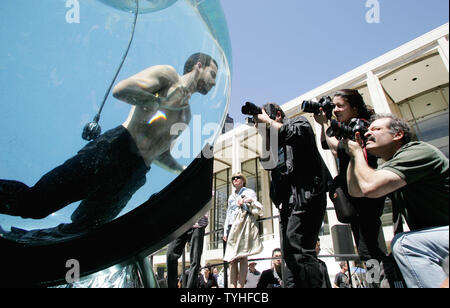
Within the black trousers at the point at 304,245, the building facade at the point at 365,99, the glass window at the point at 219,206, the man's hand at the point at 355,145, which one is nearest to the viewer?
the man's hand at the point at 355,145

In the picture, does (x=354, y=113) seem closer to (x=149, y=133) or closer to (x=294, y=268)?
(x=294, y=268)

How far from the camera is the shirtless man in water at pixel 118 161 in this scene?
0.68 meters

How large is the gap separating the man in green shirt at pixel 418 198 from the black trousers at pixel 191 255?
170 centimetres

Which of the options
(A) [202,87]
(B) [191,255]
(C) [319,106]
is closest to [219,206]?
(B) [191,255]

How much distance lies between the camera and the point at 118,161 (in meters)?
0.72

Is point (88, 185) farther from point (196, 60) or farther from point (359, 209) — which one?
point (359, 209)

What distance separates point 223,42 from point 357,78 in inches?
455

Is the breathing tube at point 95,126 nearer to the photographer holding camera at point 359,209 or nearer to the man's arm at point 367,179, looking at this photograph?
the man's arm at point 367,179

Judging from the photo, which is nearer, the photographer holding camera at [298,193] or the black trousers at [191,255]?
the photographer holding camera at [298,193]

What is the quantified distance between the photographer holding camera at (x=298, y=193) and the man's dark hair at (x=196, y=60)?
36.1 inches

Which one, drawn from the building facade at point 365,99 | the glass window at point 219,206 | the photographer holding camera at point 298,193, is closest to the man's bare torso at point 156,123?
the photographer holding camera at point 298,193

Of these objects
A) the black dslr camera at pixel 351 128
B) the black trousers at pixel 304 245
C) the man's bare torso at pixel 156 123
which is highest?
the black dslr camera at pixel 351 128

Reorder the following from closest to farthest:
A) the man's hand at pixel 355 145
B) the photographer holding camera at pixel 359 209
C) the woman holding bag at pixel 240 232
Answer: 1. the man's hand at pixel 355 145
2. the photographer holding camera at pixel 359 209
3. the woman holding bag at pixel 240 232

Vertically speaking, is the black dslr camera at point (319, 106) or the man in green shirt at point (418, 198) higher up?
the black dslr camera at point (319, 106)
